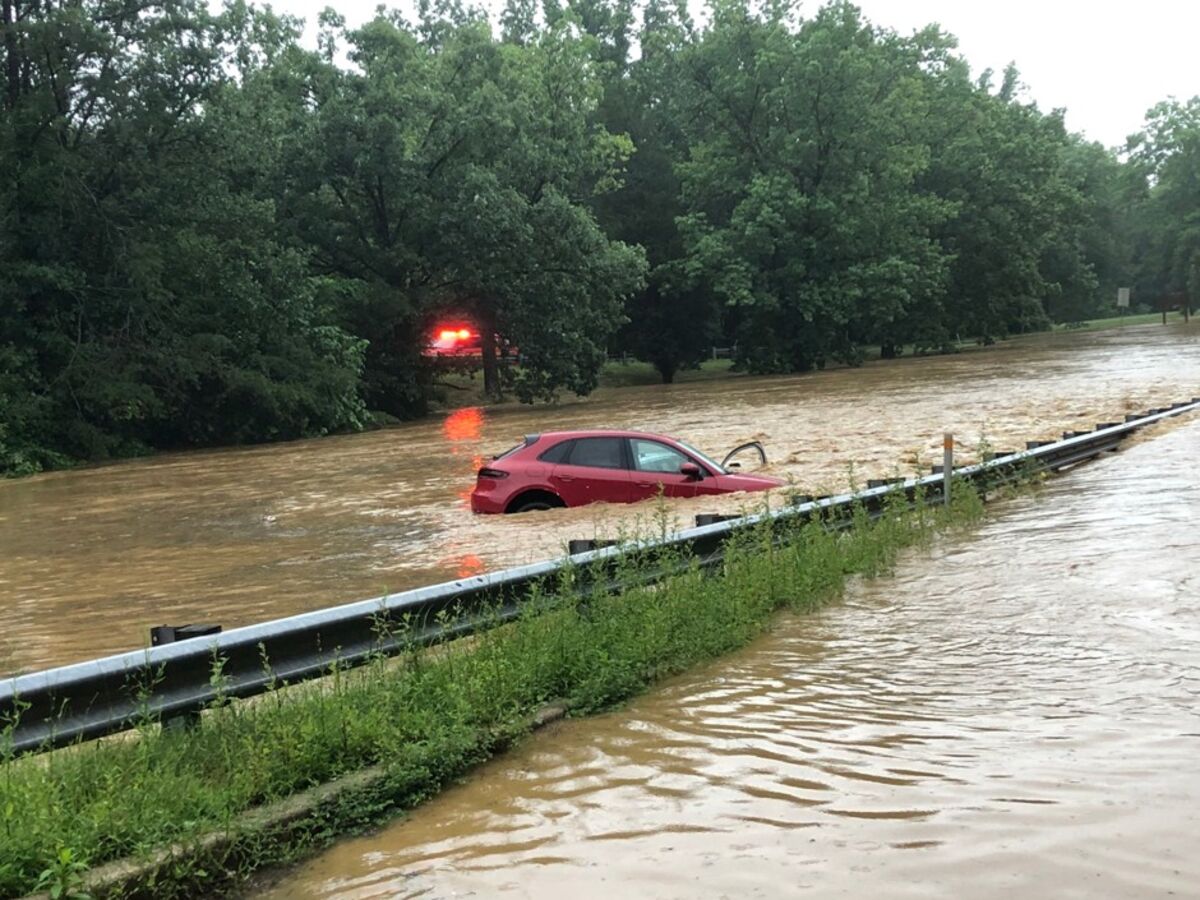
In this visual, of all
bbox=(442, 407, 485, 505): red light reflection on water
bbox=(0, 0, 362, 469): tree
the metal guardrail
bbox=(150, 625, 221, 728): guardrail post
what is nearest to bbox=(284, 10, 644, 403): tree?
bbox=(442, 407, 485, 505): red light reflection on water

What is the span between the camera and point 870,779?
16.8ft

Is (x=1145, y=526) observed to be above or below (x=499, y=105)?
below

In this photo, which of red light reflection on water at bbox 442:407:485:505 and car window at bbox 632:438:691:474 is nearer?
car window at bbox 632:438:691:474

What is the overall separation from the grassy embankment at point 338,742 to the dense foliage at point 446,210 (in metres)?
30.0

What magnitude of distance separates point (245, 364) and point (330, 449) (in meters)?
8.41

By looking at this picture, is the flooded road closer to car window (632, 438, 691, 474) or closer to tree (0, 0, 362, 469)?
car window (632, 438, 691, 474)

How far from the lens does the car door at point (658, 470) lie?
14.5 m

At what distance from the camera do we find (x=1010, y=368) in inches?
1863

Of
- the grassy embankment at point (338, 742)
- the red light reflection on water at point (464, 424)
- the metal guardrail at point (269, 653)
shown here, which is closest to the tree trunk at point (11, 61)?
the red light reflection on water at point (464, 424)

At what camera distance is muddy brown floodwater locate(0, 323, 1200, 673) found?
1168cm

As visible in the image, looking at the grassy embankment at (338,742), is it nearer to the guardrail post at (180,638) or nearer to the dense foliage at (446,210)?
the guardrail post at (180,638)

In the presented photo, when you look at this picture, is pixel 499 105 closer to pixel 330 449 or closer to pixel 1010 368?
pixel 330 449

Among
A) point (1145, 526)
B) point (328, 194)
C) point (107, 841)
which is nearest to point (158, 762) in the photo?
point (107, 841)

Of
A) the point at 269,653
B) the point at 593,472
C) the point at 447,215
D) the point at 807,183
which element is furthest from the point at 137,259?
the point at 807,183
